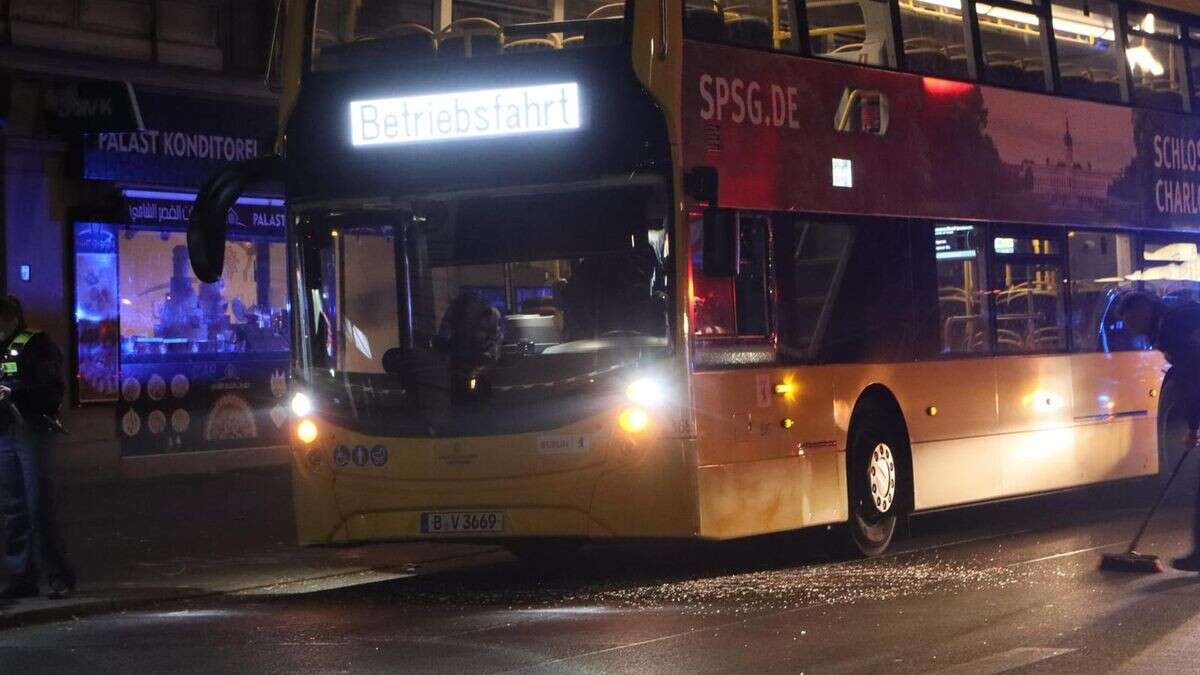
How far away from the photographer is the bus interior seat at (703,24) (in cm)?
1219

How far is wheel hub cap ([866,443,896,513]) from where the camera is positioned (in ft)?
45.4

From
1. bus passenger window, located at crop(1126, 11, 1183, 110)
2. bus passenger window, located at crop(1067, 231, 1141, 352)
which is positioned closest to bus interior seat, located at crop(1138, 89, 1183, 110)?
bus passenger window, located at crop(1126, 11, 1183, 110)

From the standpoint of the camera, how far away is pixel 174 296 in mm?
23188

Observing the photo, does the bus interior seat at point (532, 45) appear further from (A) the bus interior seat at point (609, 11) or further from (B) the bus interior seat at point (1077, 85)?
(B) the bus interior seat at point (1077, 85)

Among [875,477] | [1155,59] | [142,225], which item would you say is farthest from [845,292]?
[142,225]

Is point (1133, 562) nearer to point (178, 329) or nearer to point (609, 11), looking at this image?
point (609, 11)

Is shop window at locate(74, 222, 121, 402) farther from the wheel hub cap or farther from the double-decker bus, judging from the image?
the wheel hub cap

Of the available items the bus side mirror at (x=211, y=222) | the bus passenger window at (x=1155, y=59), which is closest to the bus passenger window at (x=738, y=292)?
the bus side mirror at (x=211, y=222)

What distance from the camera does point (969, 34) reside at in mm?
15164

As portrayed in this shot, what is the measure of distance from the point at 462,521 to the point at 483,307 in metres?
1.32

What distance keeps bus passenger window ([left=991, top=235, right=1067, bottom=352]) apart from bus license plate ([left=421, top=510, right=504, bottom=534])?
4.96 meters

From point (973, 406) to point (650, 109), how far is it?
172 inches

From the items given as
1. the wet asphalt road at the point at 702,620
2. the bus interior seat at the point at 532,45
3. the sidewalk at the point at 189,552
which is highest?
the bus interior seat at the point at 532,45

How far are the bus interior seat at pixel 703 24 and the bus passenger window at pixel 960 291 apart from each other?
114 inches
